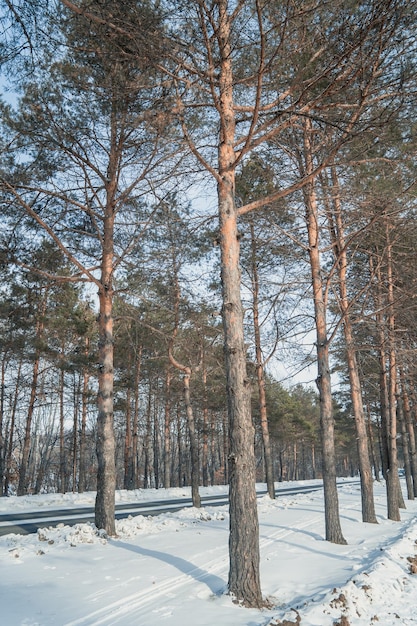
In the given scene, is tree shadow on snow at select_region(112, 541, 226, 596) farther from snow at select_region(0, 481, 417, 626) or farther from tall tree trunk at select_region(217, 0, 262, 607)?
tall tree trunk at select_region(217, 0, 262, 607)

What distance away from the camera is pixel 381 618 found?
439 centimetres

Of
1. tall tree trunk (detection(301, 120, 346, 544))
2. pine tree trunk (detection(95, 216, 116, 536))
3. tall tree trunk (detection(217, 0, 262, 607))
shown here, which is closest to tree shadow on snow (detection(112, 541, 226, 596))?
tall tree trunk (detection(217, 0, 262, 607))

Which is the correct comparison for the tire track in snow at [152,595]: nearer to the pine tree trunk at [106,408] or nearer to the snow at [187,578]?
the snow at [187,578]

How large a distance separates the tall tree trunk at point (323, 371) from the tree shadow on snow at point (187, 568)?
12.5 ft

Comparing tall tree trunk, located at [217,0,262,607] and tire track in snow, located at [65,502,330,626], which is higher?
tall tree trunk, located at [217,0,262,607]

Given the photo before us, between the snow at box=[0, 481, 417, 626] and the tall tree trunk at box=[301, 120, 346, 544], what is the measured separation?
670mm

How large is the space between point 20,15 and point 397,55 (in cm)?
472

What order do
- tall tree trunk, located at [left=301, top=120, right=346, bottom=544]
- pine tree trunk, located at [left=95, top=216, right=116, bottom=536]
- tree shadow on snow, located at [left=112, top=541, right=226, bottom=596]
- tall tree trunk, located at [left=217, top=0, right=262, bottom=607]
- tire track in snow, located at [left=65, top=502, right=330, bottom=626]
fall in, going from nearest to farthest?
tire track in snow, located at [left=65, top=502, right=330, bottom=626] < tall tree trunk, located at [left=217, top=0, right=262, bottom=607] < tree shadow on snow, located at [left=112, top=541, right=226, bottom=596] < pine tree trunk, located at [left=95, top=216, right=116, bottom=536] < tall tree trunk, located at [left=301, top=120, right=346, bottom=544]

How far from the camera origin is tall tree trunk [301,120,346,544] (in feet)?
30.1

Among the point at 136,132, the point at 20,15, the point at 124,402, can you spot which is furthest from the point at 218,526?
the point at 124,402

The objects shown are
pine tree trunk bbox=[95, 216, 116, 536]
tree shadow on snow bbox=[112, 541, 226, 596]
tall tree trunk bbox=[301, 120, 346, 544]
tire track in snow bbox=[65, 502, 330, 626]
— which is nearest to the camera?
tire track in snow bbox=[65, 502, 330, 626]

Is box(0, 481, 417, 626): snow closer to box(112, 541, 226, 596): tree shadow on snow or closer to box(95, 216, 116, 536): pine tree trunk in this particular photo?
box(112, 541, 226, 596): tree shadow on snow

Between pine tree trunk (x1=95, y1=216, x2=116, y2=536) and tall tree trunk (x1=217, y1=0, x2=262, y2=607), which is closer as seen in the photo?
tall tree trunk (x1=217, y1=0, x2=262, y2=607)

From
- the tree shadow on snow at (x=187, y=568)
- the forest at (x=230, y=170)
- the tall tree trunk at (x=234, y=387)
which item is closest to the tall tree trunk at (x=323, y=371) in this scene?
the forest at (x=230, y=170)
